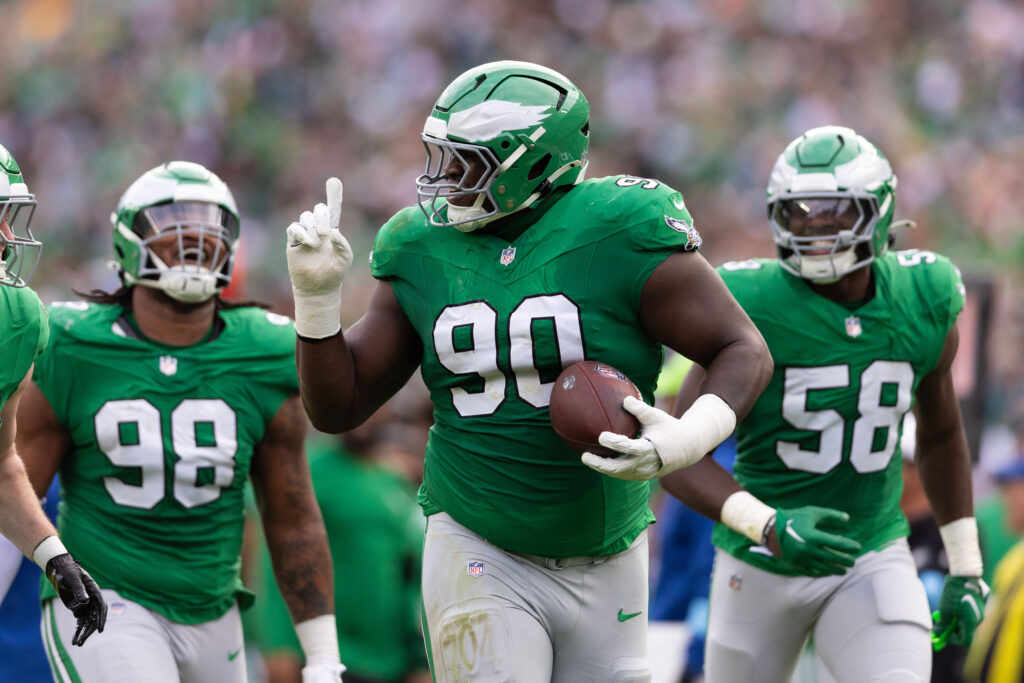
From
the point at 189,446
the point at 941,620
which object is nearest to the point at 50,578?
the point at 189,446

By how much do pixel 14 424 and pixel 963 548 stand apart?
9.65ft

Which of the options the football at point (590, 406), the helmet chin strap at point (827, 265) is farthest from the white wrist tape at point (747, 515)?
the helmet chin strap at point (827, 265)

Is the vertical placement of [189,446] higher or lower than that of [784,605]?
higher

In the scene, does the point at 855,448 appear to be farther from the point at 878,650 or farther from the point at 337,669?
the point at 337,669

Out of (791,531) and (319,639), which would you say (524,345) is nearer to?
(791,531)

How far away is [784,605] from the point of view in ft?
14.7

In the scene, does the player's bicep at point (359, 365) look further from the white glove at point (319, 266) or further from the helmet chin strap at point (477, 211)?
the helmet chin strap at point (477, 211)

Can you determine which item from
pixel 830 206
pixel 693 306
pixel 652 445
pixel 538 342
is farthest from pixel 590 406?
pixel 830 206

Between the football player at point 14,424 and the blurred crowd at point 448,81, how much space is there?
7826mm

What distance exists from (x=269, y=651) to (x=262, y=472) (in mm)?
2467

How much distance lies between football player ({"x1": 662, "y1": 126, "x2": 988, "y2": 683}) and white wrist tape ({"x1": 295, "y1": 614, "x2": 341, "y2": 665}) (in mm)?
1127

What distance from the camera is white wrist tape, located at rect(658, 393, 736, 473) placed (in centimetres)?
318

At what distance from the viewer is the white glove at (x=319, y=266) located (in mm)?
3455

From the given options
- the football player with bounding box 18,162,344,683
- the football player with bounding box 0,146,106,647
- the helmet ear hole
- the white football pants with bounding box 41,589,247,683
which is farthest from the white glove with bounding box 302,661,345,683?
the helmet ear hole
